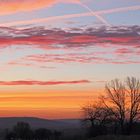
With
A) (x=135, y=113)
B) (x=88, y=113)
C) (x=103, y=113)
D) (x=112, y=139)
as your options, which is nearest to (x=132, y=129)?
(x=135, y=113)

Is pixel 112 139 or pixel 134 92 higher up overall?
pixel 134 92

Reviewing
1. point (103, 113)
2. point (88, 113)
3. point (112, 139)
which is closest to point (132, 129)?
point (103, 113)

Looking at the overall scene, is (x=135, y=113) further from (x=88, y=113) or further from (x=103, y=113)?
(x=88, y=113)

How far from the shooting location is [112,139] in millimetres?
56688

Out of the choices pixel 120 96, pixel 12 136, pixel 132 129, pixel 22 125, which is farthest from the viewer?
pixel 22 125

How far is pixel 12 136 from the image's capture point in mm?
105125

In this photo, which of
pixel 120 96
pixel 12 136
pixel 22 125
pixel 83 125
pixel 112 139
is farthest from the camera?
pixel 22 125

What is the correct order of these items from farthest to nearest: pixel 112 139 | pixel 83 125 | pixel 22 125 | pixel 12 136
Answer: pixel 22 125, pixel 12 136, pixel 83 125, pixel 112 139

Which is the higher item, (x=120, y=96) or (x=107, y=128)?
(x=120, y=96)

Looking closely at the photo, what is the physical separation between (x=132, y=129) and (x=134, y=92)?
28.5 feet

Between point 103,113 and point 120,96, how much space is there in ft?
17.5

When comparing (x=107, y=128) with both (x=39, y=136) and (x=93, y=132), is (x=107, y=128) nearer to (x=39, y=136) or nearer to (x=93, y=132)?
(x=93, y=132)

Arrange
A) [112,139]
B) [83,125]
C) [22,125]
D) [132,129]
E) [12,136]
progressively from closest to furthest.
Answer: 1. [112,139]
2. [132,129]
3. [83,125]
4. [12,136]
5. [22,125]

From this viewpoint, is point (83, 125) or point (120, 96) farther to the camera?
point (83, 125)
